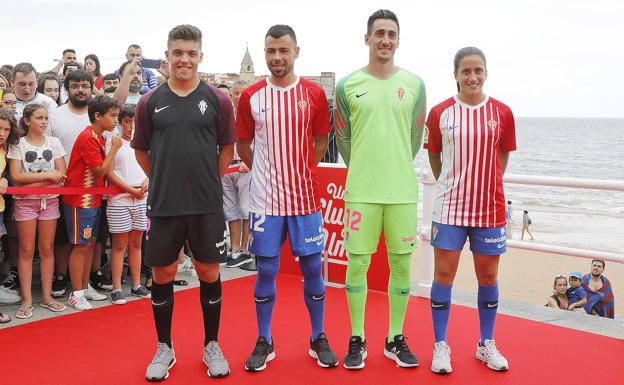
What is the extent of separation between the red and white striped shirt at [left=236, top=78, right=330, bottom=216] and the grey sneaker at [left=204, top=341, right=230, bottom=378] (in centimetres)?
81

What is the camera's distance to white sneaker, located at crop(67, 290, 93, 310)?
4.54 m

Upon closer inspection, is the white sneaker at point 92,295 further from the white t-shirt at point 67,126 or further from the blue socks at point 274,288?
the blue socks at point 274,288

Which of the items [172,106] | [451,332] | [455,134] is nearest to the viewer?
[172,106]

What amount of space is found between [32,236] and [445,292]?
288 cm

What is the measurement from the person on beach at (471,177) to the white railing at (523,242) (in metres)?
0.89

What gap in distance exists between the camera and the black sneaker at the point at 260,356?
135 inches

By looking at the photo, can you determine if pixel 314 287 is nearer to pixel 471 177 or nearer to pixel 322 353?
pixel 322 353

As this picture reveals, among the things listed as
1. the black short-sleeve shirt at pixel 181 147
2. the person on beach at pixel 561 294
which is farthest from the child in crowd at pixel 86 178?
the person on beach at pixel 561 294

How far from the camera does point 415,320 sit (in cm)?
436


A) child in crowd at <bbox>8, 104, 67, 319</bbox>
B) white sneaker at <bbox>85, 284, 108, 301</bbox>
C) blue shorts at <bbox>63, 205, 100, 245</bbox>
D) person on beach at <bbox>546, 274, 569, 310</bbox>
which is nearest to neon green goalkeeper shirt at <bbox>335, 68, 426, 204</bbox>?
blue shorts at <bbox>63, 205, 100, 245</bbox>

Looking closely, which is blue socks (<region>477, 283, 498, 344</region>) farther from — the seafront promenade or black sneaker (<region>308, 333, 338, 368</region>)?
black sneaker (<region>308, 333, 338, 368</region>)

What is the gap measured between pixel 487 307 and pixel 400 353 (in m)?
0.57

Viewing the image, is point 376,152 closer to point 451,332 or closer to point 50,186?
point 451,332

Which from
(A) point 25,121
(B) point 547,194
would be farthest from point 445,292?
(B) point 547,194
